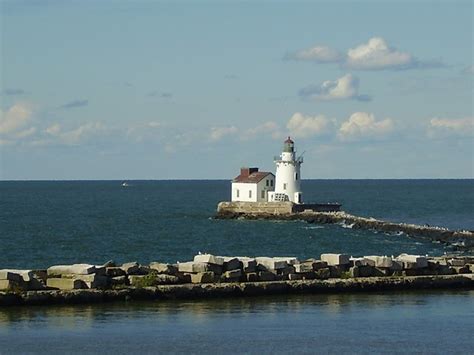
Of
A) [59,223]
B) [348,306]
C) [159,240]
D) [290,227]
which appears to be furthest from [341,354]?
[59,223]

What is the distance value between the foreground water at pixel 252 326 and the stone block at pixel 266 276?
1394 millimetres

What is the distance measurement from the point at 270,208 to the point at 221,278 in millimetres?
72205

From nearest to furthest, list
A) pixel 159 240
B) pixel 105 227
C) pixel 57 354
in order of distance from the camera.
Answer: pixel 57 354
pixel 159 240
pixel 105 227

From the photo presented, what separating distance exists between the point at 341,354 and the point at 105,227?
6979 centimetres

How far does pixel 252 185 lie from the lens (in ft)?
345

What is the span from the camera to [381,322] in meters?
25.6

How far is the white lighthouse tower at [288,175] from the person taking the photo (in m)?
101

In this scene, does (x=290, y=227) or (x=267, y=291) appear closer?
(x=267, y=291)

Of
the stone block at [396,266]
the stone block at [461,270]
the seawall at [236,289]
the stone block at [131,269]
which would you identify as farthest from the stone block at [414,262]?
the stone block at [131,269]

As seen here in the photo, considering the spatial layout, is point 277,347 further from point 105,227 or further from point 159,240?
point 105,227

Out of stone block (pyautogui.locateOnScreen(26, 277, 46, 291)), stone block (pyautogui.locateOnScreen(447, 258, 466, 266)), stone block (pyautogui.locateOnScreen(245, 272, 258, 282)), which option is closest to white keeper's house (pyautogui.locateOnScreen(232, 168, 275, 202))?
stone block (pyautogui.locateOnScreen(447, 258, 466, 266))

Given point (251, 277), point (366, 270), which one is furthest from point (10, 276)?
point (366, 270)

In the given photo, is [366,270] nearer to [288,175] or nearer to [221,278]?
[221,278]

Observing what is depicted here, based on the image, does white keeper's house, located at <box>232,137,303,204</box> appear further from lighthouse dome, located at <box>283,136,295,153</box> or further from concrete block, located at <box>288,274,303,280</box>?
concrete block, located at <box>288,274,303,280</box>
